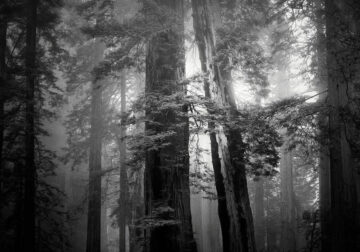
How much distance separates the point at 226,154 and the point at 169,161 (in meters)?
1.14

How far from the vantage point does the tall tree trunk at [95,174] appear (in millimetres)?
12898

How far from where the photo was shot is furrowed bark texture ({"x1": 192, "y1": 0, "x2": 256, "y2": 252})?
18.0 ft

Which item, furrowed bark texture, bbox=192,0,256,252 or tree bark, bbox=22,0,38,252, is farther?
tree bark, bbox=22,0,38,252

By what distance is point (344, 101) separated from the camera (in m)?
8.88

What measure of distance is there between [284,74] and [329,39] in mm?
11267

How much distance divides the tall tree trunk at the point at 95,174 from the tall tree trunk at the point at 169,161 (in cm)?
587

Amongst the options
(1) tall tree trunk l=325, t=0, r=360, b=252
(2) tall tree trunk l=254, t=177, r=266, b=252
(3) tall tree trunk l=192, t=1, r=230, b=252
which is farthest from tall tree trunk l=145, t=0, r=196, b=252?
(2) tall tree trunk l=254, t=177, r=266, b=252

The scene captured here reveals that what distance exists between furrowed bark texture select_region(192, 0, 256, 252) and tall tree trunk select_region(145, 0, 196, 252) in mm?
544

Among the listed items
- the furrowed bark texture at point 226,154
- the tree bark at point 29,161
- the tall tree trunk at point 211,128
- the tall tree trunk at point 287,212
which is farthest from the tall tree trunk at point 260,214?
the tall tree trunk at point 211,128

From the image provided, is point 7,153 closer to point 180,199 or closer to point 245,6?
point 180,199

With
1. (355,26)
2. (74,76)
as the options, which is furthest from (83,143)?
(355,26)

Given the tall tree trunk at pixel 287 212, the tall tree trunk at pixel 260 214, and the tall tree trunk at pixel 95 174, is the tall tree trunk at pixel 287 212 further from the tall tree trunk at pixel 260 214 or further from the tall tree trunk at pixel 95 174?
the tall tree trunk at pixel 95 174

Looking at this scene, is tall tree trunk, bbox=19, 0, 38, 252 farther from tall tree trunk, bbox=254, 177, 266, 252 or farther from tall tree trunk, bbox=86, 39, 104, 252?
tall tree trunk, bbox=254, 177, 266, 252

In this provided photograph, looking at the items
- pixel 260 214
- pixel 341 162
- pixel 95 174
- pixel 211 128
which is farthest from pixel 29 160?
pixel 260 214
